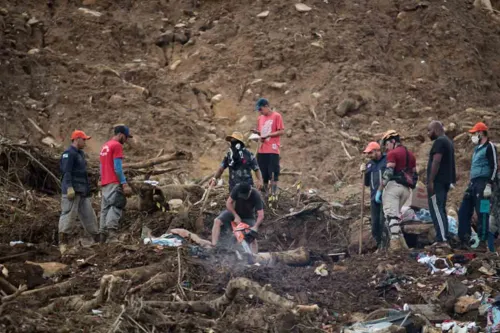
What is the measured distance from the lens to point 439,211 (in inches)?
377

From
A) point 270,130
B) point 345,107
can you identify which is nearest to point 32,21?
point 345,107

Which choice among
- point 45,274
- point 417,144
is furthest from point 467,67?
point 45,274

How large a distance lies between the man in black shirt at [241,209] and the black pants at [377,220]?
1.38m

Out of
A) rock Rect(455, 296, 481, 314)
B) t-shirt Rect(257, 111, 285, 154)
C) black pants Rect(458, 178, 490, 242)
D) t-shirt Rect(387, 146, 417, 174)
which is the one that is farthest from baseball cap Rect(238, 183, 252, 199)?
rock Rect(455, 296, 481, 314)

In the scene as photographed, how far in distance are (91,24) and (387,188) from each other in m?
9.51

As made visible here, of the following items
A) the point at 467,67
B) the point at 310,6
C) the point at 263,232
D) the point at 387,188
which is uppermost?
the point at 310,6

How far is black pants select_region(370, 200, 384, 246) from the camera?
32.8 feet

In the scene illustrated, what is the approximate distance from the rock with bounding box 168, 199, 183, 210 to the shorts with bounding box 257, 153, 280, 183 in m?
1.33

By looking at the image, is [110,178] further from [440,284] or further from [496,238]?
[496,238]

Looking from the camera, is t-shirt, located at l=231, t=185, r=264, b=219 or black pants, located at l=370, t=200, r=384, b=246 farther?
black pants, located at l=370, t=200, r=384, b=246

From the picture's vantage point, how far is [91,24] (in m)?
17.2

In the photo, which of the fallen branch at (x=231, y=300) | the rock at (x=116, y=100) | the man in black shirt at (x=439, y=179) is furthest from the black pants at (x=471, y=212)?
the rock at (x=116, y=100)

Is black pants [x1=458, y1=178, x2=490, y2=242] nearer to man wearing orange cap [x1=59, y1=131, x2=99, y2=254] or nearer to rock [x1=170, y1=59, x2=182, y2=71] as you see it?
man wearing orange cap [x1=59, y1=131, x2=99, y2=254]

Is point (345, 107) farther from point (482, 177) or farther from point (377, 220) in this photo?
point (482, 177)
